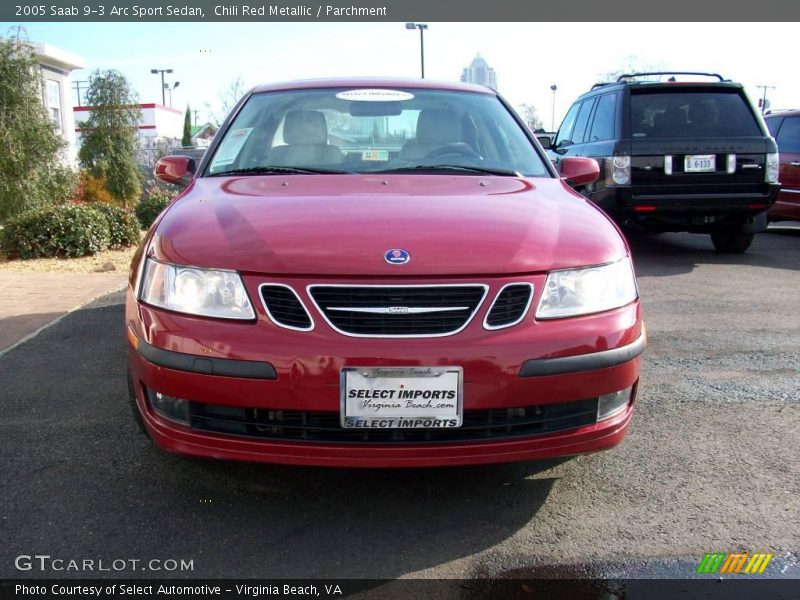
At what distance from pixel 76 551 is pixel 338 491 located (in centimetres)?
91

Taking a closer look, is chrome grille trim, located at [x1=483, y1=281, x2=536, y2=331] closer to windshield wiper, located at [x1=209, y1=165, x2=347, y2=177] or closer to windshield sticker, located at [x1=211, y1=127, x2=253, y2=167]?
windshield wiper, located at [x1=209, y1=165, x2=347, y2=177]

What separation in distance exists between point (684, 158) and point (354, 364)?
6.24m

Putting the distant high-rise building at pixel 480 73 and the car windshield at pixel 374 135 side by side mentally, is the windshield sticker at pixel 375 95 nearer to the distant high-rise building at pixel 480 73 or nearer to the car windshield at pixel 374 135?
the car windshield at pixel 374 135

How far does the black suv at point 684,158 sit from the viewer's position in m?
7.50

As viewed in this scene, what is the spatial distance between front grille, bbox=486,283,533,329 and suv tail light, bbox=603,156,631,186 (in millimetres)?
5577

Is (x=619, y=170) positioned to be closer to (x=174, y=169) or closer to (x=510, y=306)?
(x=174, y=169)

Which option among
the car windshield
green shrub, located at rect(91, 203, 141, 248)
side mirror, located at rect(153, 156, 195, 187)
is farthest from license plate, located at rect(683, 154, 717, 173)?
green shrub, located at rect(91, 203, 141, 248)

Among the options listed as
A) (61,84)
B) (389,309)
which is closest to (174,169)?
(389,309)

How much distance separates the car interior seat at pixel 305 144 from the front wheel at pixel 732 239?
20.3ft

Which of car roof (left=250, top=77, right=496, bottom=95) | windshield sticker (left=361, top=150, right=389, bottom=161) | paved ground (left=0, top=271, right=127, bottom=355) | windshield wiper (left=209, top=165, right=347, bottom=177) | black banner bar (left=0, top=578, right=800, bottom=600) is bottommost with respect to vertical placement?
black banner bar (left=0, top=578, right=800, bottom=600)

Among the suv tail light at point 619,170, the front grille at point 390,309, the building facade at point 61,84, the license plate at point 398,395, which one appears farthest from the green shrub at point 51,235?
the building facade at point 61,84

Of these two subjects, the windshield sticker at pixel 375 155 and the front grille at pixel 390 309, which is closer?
the front grille at pixel 390 309

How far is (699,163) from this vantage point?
750cm

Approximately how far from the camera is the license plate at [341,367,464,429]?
226 cm
